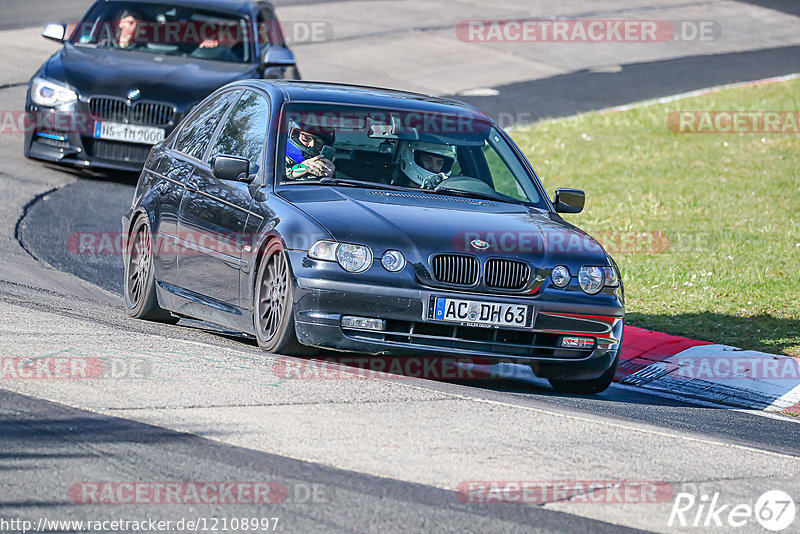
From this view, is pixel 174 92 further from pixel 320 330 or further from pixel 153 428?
pixel 153 428

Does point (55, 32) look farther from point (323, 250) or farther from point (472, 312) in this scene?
point (472, 312)

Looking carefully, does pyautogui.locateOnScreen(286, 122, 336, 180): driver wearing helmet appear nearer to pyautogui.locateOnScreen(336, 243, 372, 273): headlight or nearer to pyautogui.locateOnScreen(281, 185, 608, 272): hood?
pyautogui.locateOnScreen(281, 185, 608, 272): hood

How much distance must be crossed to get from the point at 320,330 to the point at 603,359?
1.71m

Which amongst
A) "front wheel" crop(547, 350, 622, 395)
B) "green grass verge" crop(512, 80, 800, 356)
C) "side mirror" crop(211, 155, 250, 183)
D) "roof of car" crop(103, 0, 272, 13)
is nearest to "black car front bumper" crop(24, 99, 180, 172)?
"roof of car" crop(103, 0, 272, 13)

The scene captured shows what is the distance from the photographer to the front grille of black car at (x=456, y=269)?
299 inches

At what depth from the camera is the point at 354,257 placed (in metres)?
7.54

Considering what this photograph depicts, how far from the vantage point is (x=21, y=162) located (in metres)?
15.3

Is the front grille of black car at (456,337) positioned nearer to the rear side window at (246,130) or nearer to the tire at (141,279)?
the rear side window at (246,130)

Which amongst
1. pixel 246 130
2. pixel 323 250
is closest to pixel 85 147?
pixel 246 130

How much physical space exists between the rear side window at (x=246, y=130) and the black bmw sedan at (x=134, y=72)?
16.4 feet

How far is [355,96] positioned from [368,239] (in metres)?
1.76

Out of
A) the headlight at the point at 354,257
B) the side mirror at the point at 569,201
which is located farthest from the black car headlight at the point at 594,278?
the headlight at the point at 354,257

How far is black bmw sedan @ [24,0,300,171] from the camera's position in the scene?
46.7 feet

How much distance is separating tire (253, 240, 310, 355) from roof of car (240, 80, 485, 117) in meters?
1.36
